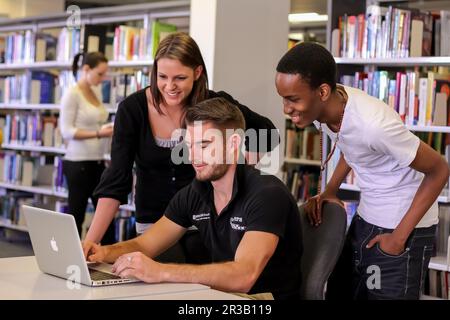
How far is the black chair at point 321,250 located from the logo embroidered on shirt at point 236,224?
0.82 ft

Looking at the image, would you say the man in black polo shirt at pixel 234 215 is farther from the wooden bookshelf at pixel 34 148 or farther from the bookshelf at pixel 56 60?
the wooden bookshelf at pixel 34 148

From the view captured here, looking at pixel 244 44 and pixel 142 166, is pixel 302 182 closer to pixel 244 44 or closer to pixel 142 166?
pixel 244 44

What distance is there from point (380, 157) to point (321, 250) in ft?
1.16

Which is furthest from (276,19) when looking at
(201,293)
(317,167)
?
(317,167)

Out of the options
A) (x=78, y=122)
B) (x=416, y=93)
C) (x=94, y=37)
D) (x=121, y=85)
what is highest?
(x=94, y=37)

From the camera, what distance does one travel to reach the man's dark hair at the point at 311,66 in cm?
231

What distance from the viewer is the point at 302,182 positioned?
6.19 meters

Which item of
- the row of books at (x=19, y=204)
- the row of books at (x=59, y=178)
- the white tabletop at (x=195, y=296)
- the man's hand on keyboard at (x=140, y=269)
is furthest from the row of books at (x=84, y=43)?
the white tabletop at (x=195, y=296)

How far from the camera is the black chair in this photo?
2402 millimetres

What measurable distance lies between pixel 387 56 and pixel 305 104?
8.34 feet

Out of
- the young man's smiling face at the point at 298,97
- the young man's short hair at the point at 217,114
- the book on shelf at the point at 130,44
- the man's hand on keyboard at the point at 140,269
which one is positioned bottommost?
the man's hand on keyboard at the point at 140,269

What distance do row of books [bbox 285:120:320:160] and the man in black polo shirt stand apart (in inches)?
151

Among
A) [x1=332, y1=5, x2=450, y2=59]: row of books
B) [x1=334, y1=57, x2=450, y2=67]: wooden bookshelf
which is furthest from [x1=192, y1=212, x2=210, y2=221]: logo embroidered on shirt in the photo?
[x1=332, y1=5, x2=450, y2=59]: row of books

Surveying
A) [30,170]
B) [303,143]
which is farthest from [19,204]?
[303,143]
